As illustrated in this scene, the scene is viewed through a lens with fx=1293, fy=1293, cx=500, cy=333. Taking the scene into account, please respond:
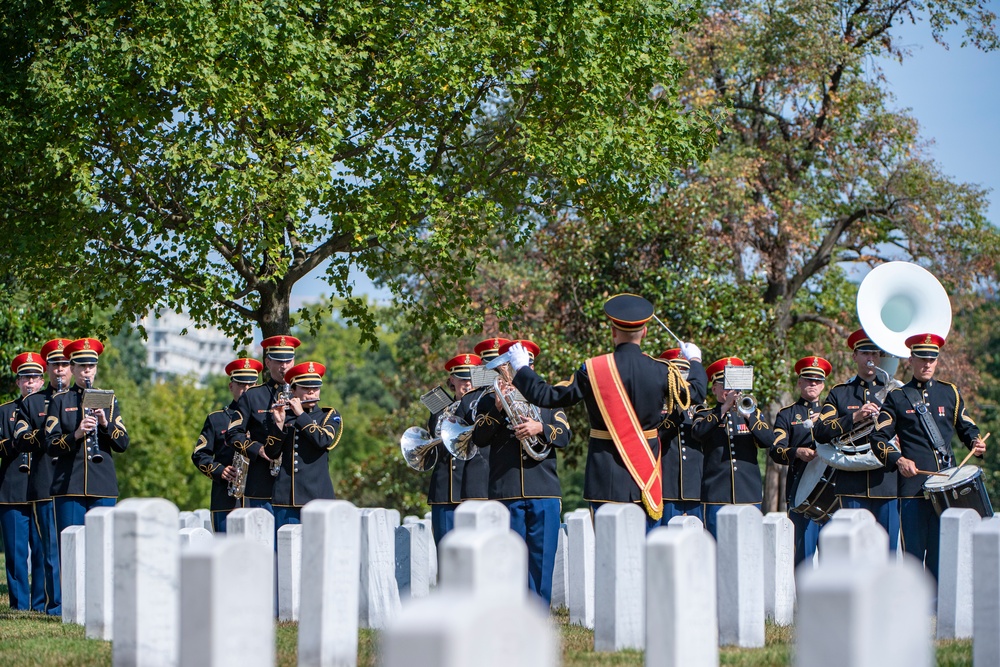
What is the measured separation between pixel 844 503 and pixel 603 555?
4.05 meters

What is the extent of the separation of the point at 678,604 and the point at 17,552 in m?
7.15

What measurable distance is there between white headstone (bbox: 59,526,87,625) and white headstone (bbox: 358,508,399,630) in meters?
1.96

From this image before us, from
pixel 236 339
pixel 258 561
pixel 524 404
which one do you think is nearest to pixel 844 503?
pixel 524 404

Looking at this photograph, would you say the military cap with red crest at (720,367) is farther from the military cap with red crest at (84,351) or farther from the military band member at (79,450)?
the military cap with red crest at (84,351)

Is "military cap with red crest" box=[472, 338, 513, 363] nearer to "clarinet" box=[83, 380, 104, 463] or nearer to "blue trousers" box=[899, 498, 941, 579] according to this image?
"clarinet" box=[83, 380, 104, 463]

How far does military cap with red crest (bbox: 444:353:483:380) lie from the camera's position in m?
10.8

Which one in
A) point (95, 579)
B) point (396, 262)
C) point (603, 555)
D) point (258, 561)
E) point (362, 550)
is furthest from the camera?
point (396, 262)

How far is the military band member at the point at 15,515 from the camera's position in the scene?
1039 centimetres

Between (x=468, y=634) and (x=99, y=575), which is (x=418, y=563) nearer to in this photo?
(x=99, y=575)

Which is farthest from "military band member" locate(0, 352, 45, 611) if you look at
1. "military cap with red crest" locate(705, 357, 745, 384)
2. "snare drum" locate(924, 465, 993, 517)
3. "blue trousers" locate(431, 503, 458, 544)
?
"snare drum" locate(924, 465, 993, 517)

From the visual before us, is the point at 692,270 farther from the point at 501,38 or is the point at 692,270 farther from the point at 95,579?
the point at 95,579

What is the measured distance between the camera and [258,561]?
14.8 feet

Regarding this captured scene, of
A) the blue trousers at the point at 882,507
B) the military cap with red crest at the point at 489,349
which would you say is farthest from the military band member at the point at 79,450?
the blue trousers at the point at 882,507

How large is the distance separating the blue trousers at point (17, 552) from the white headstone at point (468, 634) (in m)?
7.99
